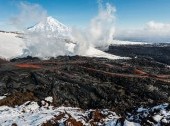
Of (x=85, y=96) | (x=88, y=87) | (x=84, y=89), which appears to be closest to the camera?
(x=85, y=96)

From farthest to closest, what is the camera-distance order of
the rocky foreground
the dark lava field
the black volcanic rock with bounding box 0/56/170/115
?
the black volcanic rock with bounding box 0/56/170/115, the dark lava field, the rocky foreground

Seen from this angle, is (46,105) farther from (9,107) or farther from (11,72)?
(11,72)

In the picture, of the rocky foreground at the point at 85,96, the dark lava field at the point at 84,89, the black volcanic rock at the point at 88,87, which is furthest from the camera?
the black volcanic rock at the point at 88,87

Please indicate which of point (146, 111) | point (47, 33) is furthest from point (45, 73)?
point (47, 33)

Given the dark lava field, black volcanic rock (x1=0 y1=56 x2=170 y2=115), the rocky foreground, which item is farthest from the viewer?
black volcanic rock (x1=0 y1=56 x2=170 y2=115)

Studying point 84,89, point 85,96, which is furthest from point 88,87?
point 85,96

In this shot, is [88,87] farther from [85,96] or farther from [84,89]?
[85,96]

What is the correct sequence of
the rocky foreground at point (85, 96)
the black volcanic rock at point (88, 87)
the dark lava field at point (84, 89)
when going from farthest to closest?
the black volcanic rock at point (88, 87), the dark lava field at point (84, 89), the rocky foreground at point (85, 96)

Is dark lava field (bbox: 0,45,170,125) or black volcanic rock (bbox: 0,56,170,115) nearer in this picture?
dark lava field (bbox: 0,45,170,125)
